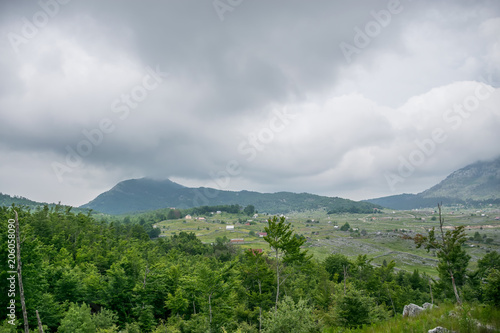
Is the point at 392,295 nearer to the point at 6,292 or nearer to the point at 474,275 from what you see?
the point at 474,275

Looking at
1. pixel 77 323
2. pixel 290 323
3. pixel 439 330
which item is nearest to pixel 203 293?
pixel 77 323

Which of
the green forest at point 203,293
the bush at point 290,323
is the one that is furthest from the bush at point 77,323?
the bush at point 290,323

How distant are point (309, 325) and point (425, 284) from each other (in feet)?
272

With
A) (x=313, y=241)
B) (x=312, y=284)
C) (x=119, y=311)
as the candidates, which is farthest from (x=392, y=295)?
(x=313, y=241)

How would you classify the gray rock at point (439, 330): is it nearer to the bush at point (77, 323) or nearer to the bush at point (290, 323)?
the bush at point (290, 323)

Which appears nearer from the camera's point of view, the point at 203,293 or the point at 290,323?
the point at 290,323

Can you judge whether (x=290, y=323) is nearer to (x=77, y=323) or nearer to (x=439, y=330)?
(x=439, y=330)

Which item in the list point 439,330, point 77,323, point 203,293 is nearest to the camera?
point 439,330

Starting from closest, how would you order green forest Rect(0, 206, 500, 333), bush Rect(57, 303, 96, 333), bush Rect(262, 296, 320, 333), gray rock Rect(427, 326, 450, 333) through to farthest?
gray rock Rect(427, 326, 450, 333)
bush Rect(262, 296, 320, 333)
green forest Rect(0, 206, 500, 333)
bush Rect(57, 303, 96, 333)

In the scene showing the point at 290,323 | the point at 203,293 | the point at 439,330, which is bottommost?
the point at 203,293

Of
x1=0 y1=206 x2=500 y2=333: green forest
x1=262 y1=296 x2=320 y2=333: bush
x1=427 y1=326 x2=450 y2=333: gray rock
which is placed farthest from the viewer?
x1=0 y1=206 x2=500 y2=333: green forest

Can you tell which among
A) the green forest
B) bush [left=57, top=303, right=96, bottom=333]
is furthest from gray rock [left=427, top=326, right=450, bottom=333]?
bush [left=57, top=303, right=96, bottom=333]

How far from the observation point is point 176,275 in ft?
155

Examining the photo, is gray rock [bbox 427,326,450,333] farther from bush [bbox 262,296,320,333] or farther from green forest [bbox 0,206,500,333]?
bush [bbox 262,296,320,333]
